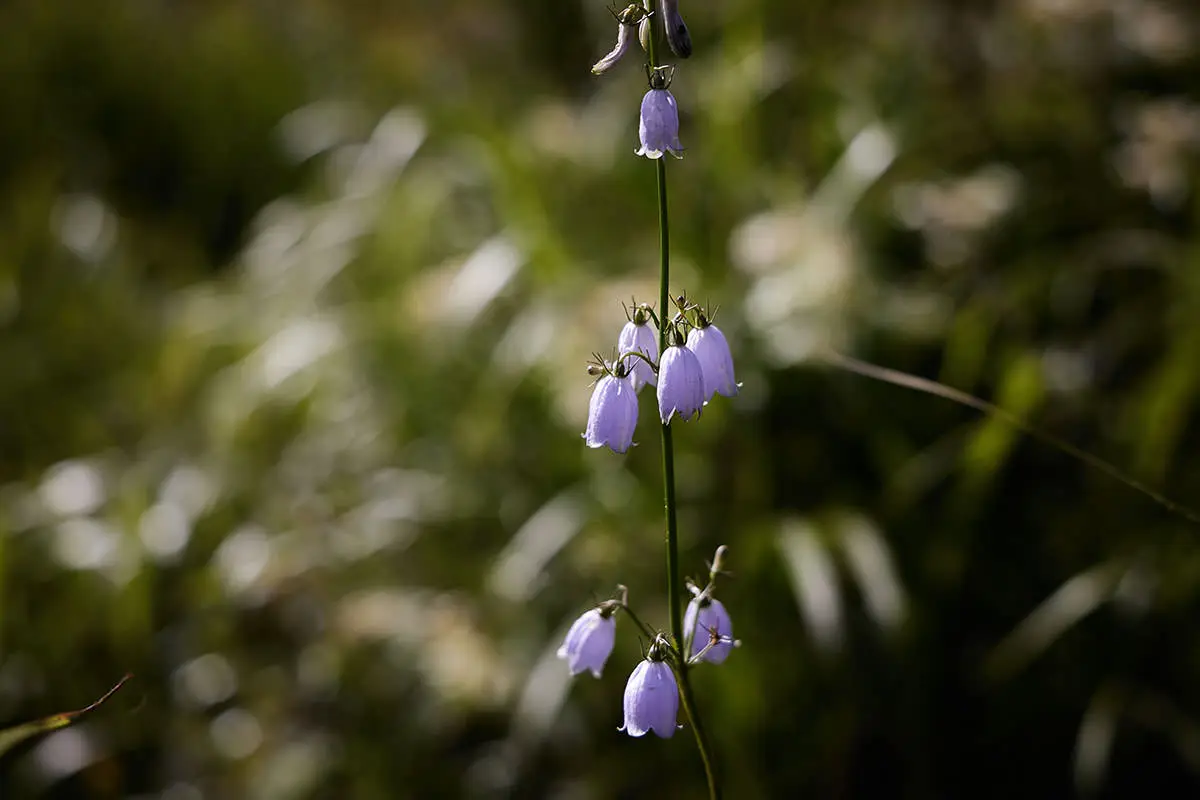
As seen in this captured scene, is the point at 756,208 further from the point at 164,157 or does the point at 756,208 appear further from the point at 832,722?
the point at 164,157

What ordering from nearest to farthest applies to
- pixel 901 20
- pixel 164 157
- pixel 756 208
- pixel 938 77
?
pixel 756 208 < pixel 938 77 < pixel 901 20 < pixel 164 157

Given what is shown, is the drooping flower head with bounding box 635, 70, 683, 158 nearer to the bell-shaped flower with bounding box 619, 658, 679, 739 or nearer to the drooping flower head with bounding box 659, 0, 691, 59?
the drooping flower head with bounding box 659, 0, 691, 59

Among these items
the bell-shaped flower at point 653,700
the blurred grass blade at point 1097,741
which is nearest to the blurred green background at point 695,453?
the blurred grass blade at point 1097,741

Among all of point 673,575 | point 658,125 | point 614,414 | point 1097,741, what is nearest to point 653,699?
point 673,575

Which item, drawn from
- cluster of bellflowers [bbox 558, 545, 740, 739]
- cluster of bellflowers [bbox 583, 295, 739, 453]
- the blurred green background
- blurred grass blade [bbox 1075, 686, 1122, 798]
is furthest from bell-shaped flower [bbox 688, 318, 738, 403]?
blurred grass blade [bbox 1075, 686, 1122, 798]

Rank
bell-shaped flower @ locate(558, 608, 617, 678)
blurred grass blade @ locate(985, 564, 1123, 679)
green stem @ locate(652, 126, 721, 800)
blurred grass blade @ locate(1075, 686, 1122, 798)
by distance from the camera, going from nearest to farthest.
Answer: green stem @ locate(652, 126, 721, 800) < bell-shaped flower @ locate(558, 608, 617, 678) < blurred grass blade @ locate(1075, 686, 1122, 798) < blurred grass blade @ locate(985, 564, 1123, 679)

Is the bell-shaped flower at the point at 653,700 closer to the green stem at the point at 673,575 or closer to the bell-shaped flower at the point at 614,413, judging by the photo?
the green stem at the point at 673,575

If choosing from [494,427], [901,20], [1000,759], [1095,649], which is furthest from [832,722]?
[901,20]
